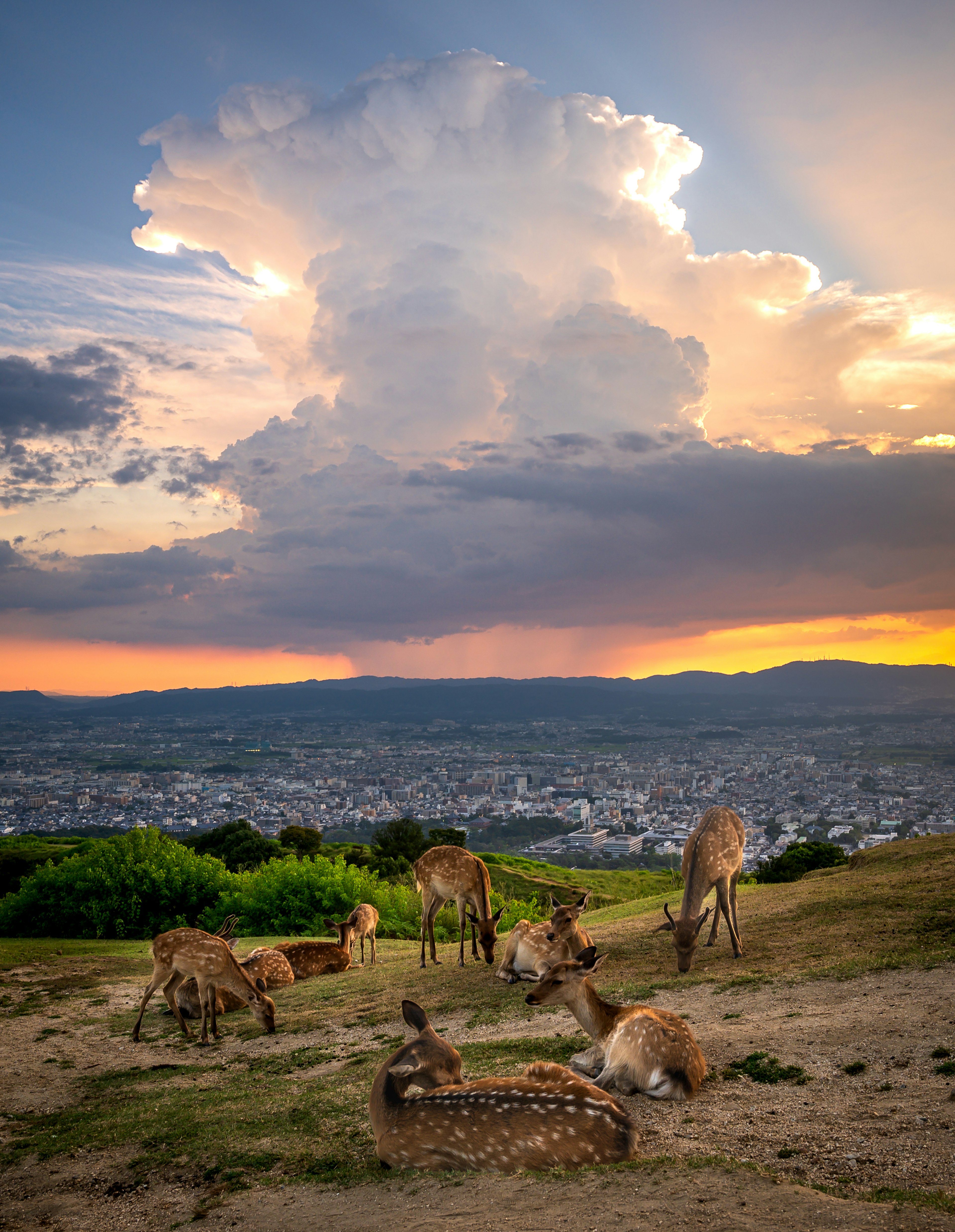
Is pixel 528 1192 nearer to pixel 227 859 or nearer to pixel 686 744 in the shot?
pixel 227 859

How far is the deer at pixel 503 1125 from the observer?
6.10 metres

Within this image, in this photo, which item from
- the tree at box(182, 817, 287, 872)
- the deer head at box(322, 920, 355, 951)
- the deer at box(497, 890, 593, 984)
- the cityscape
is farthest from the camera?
the cityscape

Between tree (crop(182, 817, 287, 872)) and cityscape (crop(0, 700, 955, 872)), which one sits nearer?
tree (crop(182, 817, 287, 872))

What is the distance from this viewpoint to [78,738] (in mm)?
158750

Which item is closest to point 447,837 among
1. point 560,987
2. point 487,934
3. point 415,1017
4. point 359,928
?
point 359,928

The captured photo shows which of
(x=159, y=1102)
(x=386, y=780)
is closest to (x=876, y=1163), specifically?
(x=159, y=1102)

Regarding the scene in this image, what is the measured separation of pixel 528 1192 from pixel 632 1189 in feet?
2.48

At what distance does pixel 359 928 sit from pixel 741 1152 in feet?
46.0

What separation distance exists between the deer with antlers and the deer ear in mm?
9797

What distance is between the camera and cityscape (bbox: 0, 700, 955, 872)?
8506 centimetres

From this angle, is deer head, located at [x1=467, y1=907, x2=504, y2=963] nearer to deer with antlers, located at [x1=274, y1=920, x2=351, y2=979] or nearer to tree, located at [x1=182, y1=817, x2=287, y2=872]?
deer with antlers, located at [x1=274, y1=920, x2=351, y2=979]

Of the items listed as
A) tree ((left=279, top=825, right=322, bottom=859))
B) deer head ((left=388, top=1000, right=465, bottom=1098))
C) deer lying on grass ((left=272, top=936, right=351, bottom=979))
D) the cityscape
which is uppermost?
deer head ((left=388, top=1000, right=465, bottom=1098))

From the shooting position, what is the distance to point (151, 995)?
42.2ft

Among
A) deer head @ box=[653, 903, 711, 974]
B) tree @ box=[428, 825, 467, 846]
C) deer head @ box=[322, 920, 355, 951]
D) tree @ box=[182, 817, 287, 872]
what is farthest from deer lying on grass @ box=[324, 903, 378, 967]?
tree @ box=[428, 825, 467, 846]
